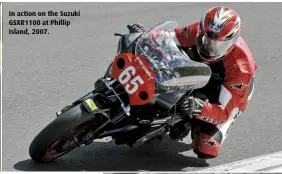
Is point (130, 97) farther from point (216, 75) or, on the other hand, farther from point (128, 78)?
point (216, 75)

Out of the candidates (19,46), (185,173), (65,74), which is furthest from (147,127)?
(19,46)

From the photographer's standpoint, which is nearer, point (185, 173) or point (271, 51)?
point (185, 173)

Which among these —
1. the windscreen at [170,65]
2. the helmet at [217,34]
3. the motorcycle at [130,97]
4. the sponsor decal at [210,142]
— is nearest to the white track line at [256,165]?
the sponsor decal at [210,142]

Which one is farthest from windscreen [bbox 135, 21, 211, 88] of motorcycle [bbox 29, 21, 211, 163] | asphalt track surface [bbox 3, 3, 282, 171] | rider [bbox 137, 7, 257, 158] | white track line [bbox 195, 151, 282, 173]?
asphalt track surface [bbox 3, 3, 282, 171]

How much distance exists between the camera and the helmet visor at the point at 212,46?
6.02m

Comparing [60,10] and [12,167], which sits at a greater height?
[60,10]

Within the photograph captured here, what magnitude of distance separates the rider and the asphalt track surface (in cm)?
27

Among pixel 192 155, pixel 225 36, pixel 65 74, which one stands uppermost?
pixel 225 36

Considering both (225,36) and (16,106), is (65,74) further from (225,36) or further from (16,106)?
(225,36)

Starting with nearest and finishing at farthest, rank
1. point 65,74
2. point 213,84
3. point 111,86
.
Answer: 1. point 111,86
2. point 213,84
3. point 65,74

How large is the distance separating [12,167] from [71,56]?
12.2ft

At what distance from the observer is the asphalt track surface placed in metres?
6.37

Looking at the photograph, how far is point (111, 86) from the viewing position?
5.73 m

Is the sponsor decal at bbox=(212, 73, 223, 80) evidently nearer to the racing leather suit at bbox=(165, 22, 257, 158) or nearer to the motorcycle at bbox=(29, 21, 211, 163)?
the racing leather suit at bbox=(165, 22, 257, 158)
